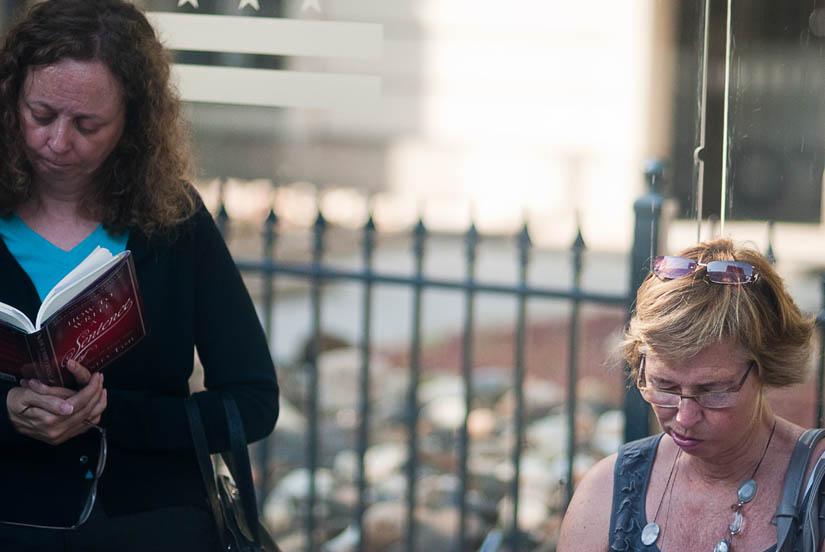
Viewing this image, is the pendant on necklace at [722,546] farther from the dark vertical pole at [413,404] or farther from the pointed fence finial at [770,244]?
the dark vertical pole at [413,404]

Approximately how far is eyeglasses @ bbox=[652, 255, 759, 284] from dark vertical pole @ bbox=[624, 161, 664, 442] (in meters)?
0.87

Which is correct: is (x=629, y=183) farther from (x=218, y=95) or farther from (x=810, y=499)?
(x=810, y=499)

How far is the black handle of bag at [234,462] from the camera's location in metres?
1.94

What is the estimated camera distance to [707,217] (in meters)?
2.21

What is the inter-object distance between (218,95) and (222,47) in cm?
14

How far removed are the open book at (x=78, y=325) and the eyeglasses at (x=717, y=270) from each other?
0.95 m

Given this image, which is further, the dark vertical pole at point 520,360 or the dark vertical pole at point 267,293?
the dark vertical pole at point 267,293

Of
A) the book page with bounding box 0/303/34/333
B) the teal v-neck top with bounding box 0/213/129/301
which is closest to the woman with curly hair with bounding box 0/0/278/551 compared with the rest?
the teal v-neck top with bounding box 0/213/129/301

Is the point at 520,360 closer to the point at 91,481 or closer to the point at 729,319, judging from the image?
the point at 729,319

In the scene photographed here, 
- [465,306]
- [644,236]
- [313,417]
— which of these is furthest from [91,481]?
[313,417]

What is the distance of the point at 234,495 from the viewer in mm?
2018

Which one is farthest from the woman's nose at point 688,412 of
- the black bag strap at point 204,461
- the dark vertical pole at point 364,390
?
the dark vertical pole at point 364,390

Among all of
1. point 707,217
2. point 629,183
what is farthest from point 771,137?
point 629,183

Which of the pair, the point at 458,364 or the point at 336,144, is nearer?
the point at 458,364
